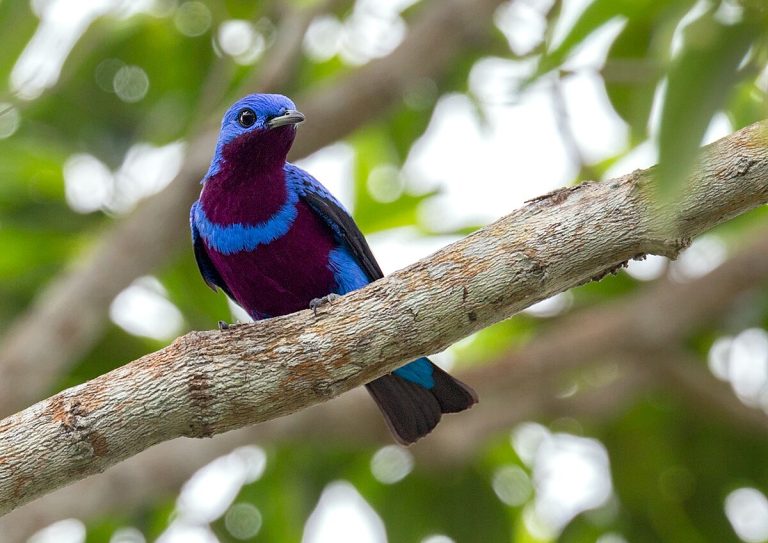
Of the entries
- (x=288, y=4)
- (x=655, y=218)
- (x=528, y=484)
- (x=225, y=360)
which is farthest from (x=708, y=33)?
(x=528, y=484)

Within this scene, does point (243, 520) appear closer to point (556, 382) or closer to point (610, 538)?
point (556, 382)

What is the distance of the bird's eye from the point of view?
454 cm

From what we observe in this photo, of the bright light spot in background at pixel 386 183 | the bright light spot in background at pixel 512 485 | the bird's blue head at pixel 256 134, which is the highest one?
the bird's blue head at pixel 256 134

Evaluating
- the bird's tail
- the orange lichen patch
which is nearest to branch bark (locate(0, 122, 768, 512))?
the orange lichen patch

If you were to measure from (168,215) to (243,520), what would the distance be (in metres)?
2.30

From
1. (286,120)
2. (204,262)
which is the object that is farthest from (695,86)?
(204,262)

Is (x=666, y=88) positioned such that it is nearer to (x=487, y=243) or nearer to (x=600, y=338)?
(x=487, y=243)

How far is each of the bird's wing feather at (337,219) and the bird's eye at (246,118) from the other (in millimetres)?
273

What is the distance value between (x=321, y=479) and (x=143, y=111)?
2764 millimetres

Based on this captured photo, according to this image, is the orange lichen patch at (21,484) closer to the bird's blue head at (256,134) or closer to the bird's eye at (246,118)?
the bird's blue head at (256,134)

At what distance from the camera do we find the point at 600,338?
21.5 ft

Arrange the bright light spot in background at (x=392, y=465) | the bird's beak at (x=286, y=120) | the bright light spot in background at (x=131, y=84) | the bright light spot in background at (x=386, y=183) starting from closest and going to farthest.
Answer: the bird's beak at (x=286, y=120) < the bright light spot in background at (x=392, y=465) < the bright light spot in background at (x=131, y=84) < the bright light spot in background at (x=386, y=183)

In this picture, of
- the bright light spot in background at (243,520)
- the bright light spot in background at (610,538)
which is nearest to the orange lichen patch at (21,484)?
the bright light spot in background at (243,520)

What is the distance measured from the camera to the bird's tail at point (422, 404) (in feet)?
14.5
